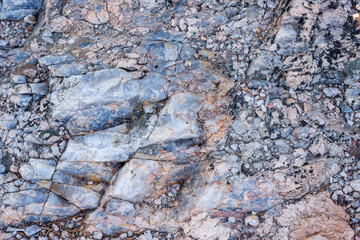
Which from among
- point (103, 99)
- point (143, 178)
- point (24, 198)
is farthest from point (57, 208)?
point (103, 99)

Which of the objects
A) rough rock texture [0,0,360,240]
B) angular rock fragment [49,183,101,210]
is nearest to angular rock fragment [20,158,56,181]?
rough rock texture [0,0,360,240]

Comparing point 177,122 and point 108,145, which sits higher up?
point 177,122

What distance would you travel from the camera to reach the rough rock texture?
10.8 ft

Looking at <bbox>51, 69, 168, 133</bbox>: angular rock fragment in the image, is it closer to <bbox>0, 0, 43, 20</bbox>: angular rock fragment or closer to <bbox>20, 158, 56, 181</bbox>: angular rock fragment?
<bbox>20, 158, 56, 181</bbox>: angular rock fragment

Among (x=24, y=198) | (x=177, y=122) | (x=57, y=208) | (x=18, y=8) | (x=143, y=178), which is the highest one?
(x=18, y=8)

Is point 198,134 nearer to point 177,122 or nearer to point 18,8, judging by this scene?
point 177,122

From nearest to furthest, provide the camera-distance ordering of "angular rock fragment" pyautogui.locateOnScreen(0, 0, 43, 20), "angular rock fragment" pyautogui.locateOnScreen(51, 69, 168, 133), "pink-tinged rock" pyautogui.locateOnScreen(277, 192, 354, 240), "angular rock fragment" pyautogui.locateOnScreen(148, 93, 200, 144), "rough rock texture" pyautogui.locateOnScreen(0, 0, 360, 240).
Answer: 1. "pink-tinged rock" pyautogui.locateOnScreen(277, 192, 354, 240)
2. "rough rock texture" pyautogui.locateOnScreen(0, 0, 360, 240)
3. "angular rock fragment" pyautogui.locateOnScreen(148, 93, 200, 144)
4. "angular rock fragment" pyautogui.locateOnScreen(51, 69, 168, 133)
5. "angular rock fragment" pyautogui.locateOnScreen(0, 0, 43, 20)

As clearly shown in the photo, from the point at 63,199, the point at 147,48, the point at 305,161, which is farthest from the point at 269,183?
the point at 63,199

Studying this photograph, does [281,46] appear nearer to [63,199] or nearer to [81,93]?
[81,93]

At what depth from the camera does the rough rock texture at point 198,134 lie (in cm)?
329

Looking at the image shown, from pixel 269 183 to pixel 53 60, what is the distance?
3178mm

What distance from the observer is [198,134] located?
11.3 feet

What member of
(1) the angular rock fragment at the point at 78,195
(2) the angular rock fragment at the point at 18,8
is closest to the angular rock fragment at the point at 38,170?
(1) the angular rock fragment at the point at 78,195

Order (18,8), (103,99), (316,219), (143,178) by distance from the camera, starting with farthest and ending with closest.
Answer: (18,8) → (103,99) → (143,178) → (316,219)
